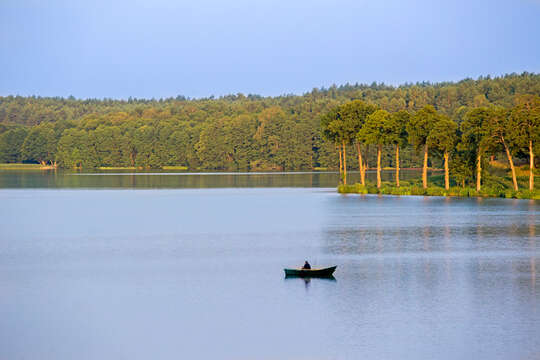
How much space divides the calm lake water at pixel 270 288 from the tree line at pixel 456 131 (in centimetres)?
1239

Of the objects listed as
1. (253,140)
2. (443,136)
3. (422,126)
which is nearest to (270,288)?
(443,136)

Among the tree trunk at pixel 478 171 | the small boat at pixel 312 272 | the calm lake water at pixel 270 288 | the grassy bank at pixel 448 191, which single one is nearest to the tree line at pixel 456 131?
the tree trunk at pixel 478 171

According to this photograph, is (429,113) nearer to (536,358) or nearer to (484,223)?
(484,223)

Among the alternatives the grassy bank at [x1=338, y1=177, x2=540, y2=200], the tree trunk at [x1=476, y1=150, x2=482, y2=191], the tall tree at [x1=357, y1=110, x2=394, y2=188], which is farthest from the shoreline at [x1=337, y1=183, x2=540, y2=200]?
the tall tree at [x1=357, y1=110, x2=394, y2=188]

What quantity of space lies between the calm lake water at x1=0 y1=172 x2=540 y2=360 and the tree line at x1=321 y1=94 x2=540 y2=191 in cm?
1239

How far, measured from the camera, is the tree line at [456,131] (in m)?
62.4

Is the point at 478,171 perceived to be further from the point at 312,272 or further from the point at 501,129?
the point at 312,272

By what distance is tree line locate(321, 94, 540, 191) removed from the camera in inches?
2456

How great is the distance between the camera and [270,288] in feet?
85.1

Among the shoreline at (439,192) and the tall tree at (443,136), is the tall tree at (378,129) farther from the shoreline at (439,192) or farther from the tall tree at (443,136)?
the tall tree at (443,136)

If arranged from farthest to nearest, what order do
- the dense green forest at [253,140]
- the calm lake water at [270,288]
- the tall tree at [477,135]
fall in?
1. the dense green forest at [253,140]
2. the tall tree at [477,135]
3. the calm lake water at [270,288]

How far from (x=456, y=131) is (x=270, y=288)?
4948 centimetres

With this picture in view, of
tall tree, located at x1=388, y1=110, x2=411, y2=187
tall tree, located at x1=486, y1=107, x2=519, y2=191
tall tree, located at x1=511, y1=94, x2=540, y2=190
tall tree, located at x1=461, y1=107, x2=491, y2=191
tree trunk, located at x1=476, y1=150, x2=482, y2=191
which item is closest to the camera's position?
tall tree, located at x1=511, y1=94, x2=540, y2=190

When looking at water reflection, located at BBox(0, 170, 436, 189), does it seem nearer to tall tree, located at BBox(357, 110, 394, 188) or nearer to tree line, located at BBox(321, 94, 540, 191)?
tree line, located at BBox(321, 94, 540, 191)
